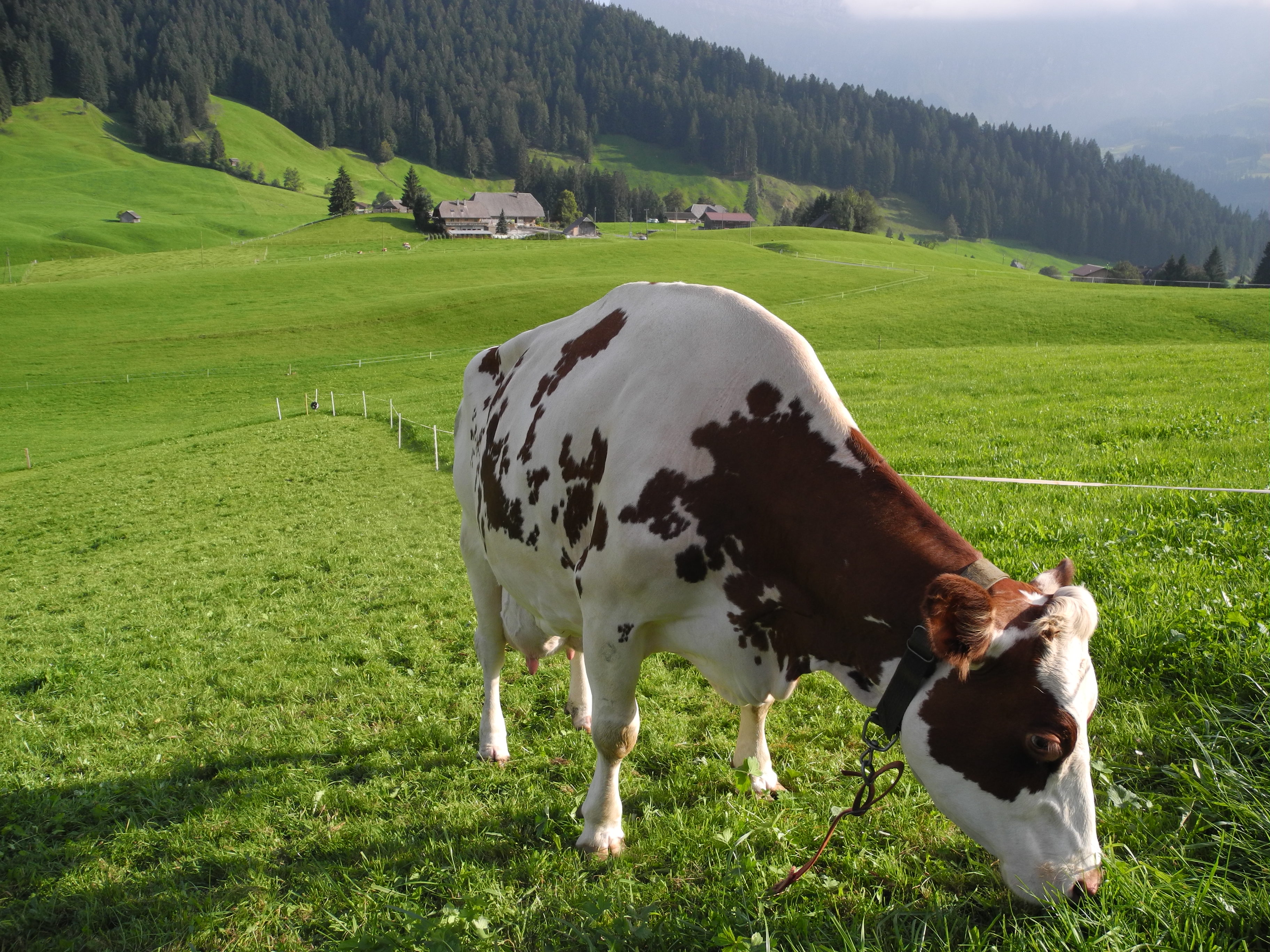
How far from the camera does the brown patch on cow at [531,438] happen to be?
4934mm

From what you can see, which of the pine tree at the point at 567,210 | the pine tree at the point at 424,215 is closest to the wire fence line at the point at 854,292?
the pine tree at the point at 424,215

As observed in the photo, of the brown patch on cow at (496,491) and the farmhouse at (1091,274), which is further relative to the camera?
the farmhouse at (1091,274)

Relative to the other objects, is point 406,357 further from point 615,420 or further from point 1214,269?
point 1214,269

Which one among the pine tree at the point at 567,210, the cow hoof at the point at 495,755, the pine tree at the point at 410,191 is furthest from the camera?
the pine tree at the point at 567,210

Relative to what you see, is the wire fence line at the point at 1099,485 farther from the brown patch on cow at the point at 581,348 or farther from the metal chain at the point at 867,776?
the metal chain at the point at 867,776

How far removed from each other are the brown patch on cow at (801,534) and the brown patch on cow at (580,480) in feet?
1.72

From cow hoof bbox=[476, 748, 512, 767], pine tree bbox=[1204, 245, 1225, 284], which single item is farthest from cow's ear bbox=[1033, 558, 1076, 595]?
pine tree bbox=[1204, 245, 1225, 284]

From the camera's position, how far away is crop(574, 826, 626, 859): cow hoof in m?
4.29

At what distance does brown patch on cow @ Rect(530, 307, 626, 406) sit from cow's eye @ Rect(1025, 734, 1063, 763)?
3107 millimetres

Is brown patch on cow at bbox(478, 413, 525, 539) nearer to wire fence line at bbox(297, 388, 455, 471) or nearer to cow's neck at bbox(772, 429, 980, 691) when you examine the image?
cow's neck at bbox(772, 429, 980, 691)

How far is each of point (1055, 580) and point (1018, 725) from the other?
588 mm

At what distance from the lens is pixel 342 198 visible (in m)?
127

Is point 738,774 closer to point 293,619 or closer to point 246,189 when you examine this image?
point 293,619

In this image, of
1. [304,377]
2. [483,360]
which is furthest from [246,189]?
[483,360]
